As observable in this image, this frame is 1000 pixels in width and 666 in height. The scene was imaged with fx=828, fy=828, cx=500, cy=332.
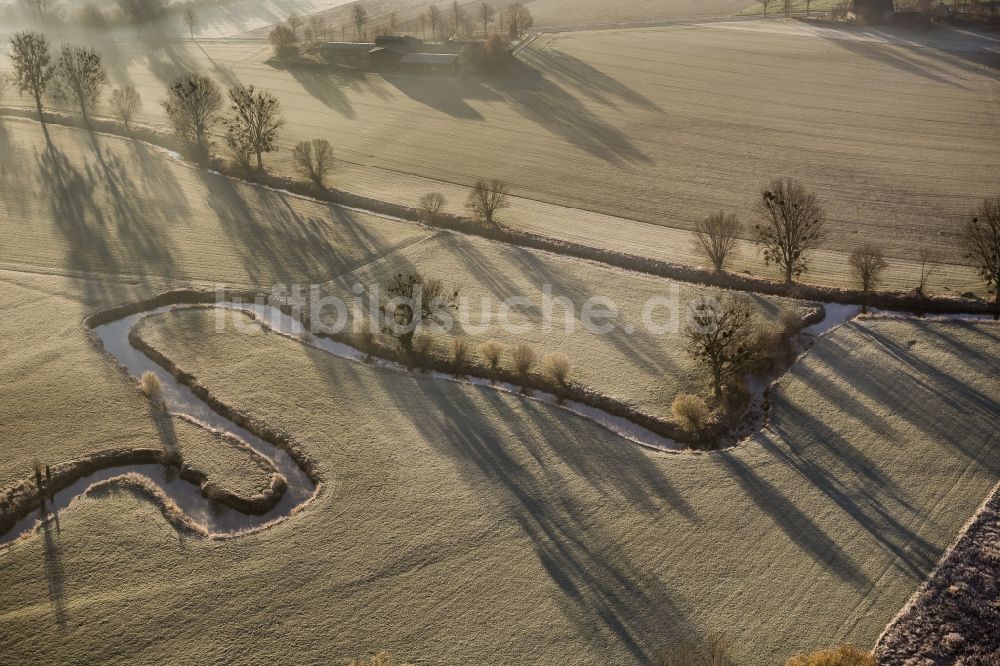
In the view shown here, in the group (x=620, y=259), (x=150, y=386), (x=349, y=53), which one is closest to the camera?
(x=150, y=386)

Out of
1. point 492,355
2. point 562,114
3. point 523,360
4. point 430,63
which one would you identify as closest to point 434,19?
point 430,63

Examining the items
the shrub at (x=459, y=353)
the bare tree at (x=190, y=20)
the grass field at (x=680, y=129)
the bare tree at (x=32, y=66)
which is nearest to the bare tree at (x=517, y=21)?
the grass field at (x=680, y=129)

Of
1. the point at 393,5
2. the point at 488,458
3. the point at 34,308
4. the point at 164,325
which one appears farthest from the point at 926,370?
the point at 393,5

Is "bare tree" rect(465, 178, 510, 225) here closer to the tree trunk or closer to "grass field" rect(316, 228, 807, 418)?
"grass field" rect(316, 228, 807, 418)

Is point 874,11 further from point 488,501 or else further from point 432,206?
point 488,501

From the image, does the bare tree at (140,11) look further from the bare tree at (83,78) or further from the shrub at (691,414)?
the shrub at (691,414)

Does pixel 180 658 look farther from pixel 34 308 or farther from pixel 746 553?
pixel 34 308
